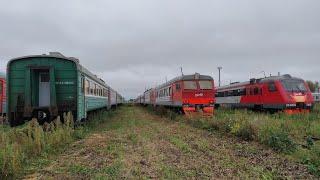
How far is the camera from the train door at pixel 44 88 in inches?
651

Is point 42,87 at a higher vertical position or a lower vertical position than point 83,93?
higher

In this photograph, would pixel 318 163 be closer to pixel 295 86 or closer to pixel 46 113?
pixel 46 113

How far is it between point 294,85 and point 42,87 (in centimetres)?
1607

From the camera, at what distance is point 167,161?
9.09 metres

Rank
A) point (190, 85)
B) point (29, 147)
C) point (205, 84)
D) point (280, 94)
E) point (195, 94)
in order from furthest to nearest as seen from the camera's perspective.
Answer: point (280, 94), point (205, 84), point (190, 85), point (195, 94), point (29, 147)

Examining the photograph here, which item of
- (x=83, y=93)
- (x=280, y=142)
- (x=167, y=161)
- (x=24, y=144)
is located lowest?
(x=167, y=161)

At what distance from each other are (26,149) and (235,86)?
92.7ft

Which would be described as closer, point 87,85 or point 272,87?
point 87,85

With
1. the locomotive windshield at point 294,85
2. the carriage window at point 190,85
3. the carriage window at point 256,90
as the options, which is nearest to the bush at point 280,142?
the carriage window at point 190,85

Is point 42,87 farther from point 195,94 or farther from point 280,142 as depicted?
point 195,94

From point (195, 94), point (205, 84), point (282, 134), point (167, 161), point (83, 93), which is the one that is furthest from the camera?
point (205, 84)

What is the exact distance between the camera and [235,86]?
36656 mm

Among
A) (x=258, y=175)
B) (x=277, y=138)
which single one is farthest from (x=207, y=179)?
(x=277, y=138)

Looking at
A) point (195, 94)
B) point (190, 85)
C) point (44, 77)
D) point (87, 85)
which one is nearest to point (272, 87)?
point (195, 94)
